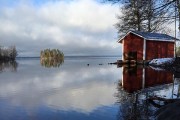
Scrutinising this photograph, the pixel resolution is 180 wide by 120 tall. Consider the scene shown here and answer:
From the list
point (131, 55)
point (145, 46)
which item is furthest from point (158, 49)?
point (131, 55)

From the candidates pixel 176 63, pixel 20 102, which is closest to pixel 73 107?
pixel 20 102

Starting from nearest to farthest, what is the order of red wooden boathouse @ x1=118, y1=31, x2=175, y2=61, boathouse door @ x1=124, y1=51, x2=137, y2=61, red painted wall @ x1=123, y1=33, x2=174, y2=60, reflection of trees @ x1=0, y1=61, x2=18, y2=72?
red wooden boathouse @ x1=118, y1=31, x2=175, y2=61 < red painted wall @ x1=123, y1=33, x2=174, y2=60 < boathouse door @ x1=124, y1=51, x2=137, y2=61 < reflection of trees @ x1=0, y1=61, x2=18, y2=72

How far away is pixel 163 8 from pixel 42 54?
2899 inches

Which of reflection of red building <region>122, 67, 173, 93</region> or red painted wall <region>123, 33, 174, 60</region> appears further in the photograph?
red painted wall <region>123, 33, 174, 60</region>

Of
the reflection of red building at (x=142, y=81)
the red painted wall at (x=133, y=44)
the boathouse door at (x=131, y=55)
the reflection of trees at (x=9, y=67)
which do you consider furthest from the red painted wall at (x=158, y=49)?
the reflection of red building at (x=142, y=81)

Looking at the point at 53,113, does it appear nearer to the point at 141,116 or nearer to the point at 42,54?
the point at 141,116

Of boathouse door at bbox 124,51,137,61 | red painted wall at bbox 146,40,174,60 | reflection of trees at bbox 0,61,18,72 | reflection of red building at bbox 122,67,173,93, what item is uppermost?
red painted wall at bbox 146,40,174,60

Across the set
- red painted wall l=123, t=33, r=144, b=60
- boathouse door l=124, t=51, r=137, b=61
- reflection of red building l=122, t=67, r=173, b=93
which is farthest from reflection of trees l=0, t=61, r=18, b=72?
reflection of red building l=122, t=67, r=173, b=93

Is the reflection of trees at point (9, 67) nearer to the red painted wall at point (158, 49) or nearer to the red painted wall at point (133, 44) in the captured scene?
the red painted wall at point (133, 44)

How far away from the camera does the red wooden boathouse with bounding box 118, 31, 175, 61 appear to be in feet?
128

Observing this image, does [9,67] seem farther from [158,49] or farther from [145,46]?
[158,49]

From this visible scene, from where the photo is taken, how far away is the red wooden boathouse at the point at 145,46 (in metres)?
39.0

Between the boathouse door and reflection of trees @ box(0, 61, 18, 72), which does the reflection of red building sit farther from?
reflection of trees @ box(0, 61, 18, 72)

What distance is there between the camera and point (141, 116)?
9.34m
